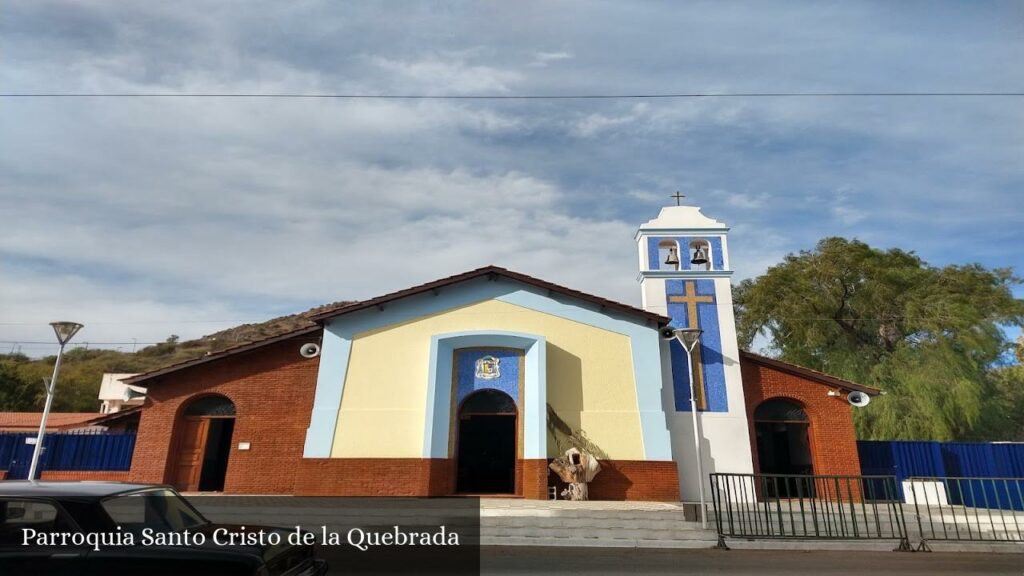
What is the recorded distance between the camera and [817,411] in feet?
52.7

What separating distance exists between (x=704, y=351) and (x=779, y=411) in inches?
113

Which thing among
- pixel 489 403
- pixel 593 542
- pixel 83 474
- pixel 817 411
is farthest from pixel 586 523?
pixel 83 474

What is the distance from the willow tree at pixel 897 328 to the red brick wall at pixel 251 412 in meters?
20.2

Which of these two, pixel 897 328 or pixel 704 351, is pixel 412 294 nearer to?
pixel 704 351

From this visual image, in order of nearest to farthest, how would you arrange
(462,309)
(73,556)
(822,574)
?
(73,556)
(822,574)
(462,309)

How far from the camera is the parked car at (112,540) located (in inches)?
175

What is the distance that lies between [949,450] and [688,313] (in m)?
9.07

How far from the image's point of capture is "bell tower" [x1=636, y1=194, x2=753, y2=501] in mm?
15367

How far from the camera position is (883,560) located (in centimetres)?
921

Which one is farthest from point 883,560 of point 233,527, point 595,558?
point 233,527

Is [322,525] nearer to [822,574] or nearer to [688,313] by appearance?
[822,574]

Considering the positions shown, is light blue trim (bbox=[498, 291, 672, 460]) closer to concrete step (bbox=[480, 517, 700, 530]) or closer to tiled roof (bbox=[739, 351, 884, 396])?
tiled roof (bbox=[739, 351, 884, 396])

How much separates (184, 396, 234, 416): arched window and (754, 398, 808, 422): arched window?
14.9 m

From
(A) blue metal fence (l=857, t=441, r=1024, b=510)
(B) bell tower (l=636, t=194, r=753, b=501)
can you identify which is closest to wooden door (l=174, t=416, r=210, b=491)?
(B) bell tower (l=636, t=194, r=753, b=501)
